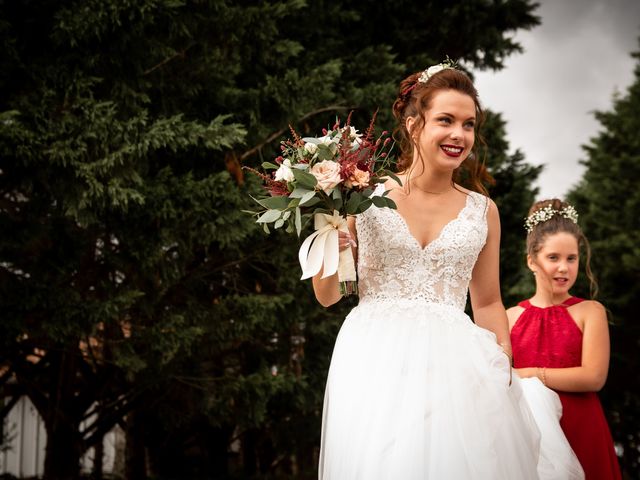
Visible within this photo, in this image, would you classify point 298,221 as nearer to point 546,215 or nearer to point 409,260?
point 409,260

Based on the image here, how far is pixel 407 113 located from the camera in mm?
3312

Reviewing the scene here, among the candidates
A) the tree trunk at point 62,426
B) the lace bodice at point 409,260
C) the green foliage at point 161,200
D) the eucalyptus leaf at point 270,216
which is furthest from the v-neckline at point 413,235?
the tree trunk at point 62,426

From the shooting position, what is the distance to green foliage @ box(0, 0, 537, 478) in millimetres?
6195

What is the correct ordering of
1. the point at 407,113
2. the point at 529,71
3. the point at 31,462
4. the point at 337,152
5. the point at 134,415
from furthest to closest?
the point at 31,462, the point at 529,71, the point at 134,415, the point at 407,113, the point at 337,152

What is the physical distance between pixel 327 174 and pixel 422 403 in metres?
0.92

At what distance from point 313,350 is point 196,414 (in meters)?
1.78

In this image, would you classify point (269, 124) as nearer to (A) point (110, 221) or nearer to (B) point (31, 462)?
(A) point (110, 221)

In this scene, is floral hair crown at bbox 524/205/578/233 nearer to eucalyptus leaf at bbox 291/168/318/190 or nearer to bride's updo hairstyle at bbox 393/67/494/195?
bride's updo hairstyle at bbox 393/67/494/195

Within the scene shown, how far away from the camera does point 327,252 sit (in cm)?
285

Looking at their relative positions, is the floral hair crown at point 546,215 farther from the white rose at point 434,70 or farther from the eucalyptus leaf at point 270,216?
the eucalyptus leaf at point 270,216

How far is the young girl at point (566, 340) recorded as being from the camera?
12.6 feet

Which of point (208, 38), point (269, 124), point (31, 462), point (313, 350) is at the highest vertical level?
point (208, 38)

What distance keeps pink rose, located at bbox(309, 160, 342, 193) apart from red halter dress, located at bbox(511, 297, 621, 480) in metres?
1.93

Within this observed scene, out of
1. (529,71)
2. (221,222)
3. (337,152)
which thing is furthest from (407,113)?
(529,71)
